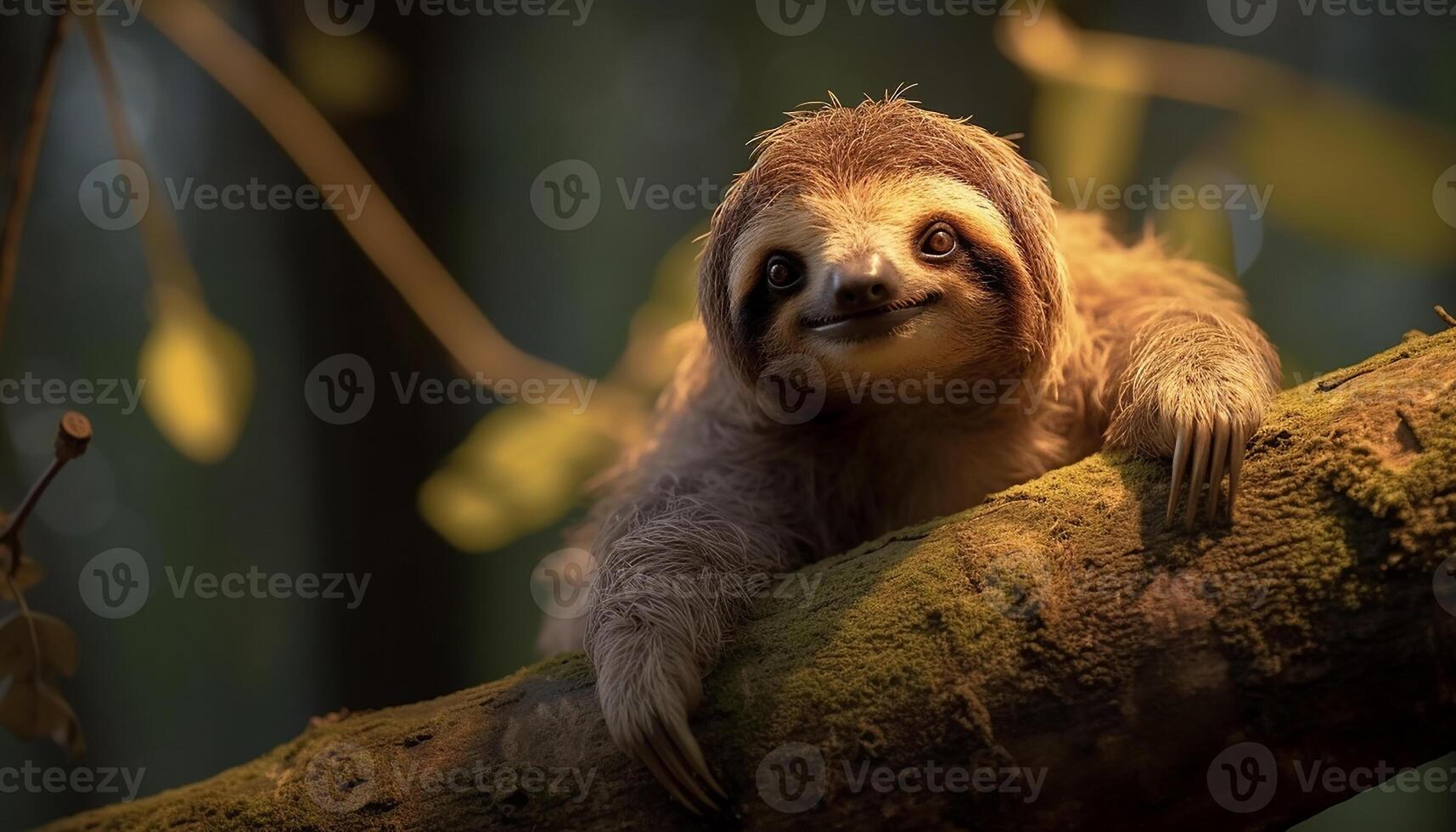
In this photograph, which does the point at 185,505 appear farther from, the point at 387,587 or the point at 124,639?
the point at 387,587

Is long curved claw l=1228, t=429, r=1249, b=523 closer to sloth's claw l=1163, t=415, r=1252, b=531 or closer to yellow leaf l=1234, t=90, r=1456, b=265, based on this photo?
sloth's claw l=1163, t=415, r=1252, b=531

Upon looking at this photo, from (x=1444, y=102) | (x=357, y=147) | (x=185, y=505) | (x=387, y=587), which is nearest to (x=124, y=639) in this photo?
(x=185, y=505)

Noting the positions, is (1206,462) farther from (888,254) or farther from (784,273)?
(784,273)

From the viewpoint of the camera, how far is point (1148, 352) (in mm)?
3318

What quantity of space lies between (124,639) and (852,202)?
5.90m

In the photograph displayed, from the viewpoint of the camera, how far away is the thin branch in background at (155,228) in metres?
4.00

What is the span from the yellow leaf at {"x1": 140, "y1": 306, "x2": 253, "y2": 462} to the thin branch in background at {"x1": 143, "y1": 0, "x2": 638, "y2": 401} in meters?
1.20

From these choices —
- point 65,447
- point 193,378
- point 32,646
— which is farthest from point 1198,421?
point 193,378

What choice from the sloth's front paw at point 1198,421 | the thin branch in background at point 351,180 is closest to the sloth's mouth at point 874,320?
the sloth's front paw at point 1198,421

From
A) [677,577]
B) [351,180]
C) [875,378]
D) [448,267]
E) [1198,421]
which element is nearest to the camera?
[1198,421]

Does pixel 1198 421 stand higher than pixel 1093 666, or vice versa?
pixel 1198 421

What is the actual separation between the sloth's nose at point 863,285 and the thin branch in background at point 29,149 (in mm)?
3060

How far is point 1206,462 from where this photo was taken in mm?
2469

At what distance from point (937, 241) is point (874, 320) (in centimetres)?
41
